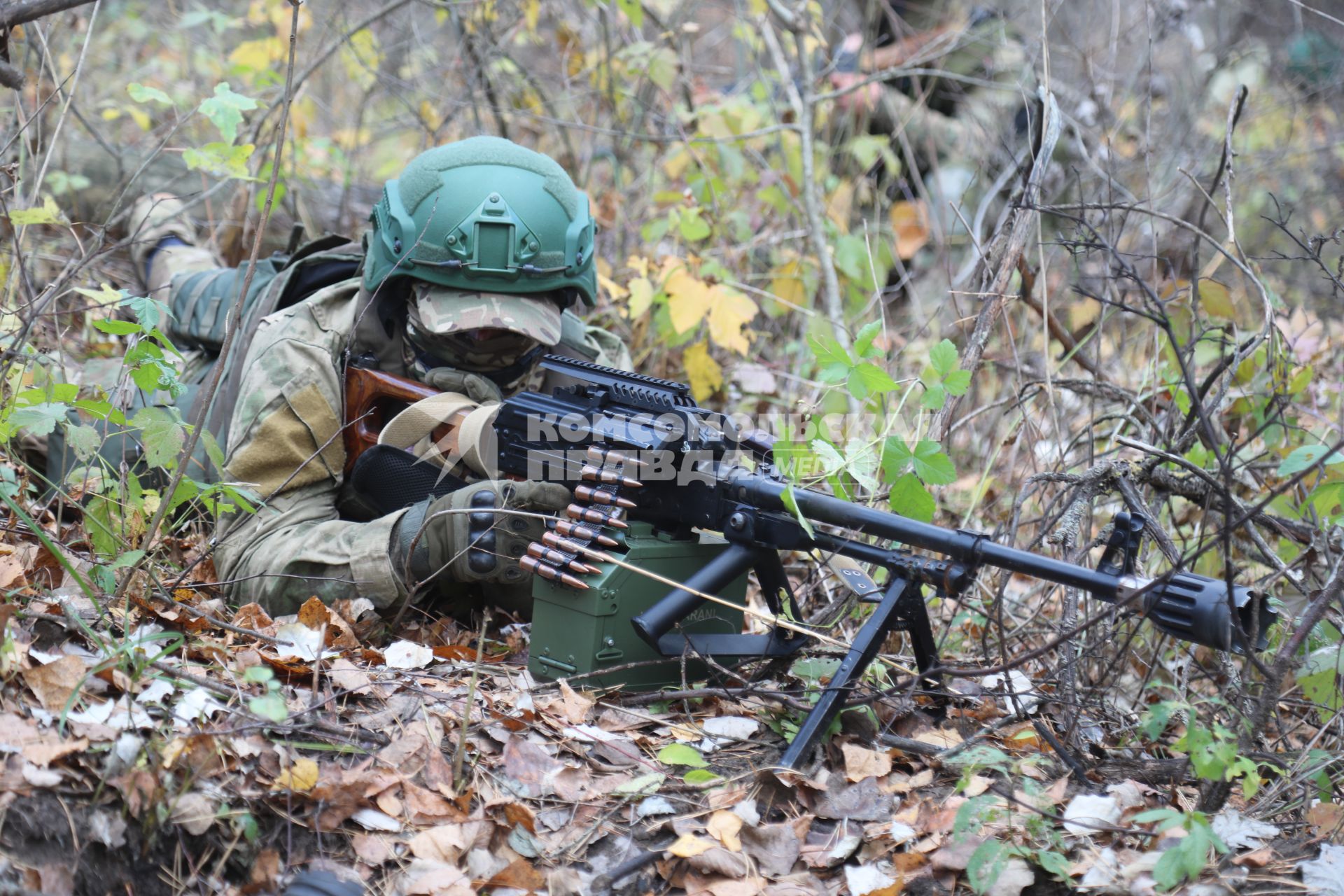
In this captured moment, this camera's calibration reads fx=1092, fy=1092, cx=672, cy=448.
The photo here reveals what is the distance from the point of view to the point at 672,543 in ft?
10.8

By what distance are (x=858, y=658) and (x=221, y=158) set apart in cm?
275

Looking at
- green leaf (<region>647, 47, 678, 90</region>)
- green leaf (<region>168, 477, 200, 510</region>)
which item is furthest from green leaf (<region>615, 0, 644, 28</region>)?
green leaf (<region>168, 477, 200, 510</region>)

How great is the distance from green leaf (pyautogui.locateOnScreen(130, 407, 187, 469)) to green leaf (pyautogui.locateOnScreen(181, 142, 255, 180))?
37.8 inches

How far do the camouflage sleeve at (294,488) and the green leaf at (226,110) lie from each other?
26.8 inches

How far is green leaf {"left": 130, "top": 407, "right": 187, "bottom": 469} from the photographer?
3143 millimetres

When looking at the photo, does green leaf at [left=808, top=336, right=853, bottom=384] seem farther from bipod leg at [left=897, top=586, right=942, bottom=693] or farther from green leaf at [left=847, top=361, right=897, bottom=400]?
bipod leg at [left=897, top=586, right=942, bottom=693]

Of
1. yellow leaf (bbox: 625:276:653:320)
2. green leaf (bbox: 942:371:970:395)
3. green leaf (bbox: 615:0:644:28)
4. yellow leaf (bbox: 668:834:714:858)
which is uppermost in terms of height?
green leaf (bbox: 615:0:644:28)

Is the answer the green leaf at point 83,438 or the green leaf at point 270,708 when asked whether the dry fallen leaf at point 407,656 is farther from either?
the green leaf at point 83,438

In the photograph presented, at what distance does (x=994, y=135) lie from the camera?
23.5ft

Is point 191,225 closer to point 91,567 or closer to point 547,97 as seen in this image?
point 547,97

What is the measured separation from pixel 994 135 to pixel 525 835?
19.6 ft

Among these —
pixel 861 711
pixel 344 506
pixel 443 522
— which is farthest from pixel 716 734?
pixel 344 506

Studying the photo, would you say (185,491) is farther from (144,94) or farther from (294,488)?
(144,94)

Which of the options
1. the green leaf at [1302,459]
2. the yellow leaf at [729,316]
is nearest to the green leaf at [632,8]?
the yellow leaf at [729,316]
